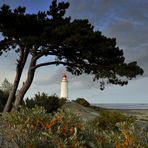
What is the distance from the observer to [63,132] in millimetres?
6879

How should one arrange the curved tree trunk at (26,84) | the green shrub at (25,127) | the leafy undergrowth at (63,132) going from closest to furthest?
the leafy undergrowth at (63,132)
the green shrub at (25,127)
the curved tree trunk at (26,84)

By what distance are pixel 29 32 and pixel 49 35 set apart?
209 cm

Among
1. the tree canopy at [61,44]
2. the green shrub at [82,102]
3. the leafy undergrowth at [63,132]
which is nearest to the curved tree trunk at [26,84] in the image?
the tree canopy at [61,44]

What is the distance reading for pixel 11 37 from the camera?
36438mm

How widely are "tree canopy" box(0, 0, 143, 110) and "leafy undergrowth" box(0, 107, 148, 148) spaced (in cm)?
2373

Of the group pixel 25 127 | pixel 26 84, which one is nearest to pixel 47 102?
pixel 26 84

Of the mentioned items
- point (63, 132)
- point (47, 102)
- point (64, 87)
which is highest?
point (64, 87)

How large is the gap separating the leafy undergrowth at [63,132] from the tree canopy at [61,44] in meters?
23.7

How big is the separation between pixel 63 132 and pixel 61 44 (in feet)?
90.4

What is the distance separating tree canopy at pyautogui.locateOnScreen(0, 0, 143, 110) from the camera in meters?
32.8

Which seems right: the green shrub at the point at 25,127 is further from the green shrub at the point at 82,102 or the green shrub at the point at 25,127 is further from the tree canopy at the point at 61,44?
the green shrub at the point at 82,102

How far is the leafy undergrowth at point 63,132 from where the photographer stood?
5820 mm

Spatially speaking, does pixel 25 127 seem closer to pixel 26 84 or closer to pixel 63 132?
pixel 63 132

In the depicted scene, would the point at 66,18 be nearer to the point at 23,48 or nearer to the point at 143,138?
the point at 23,48
